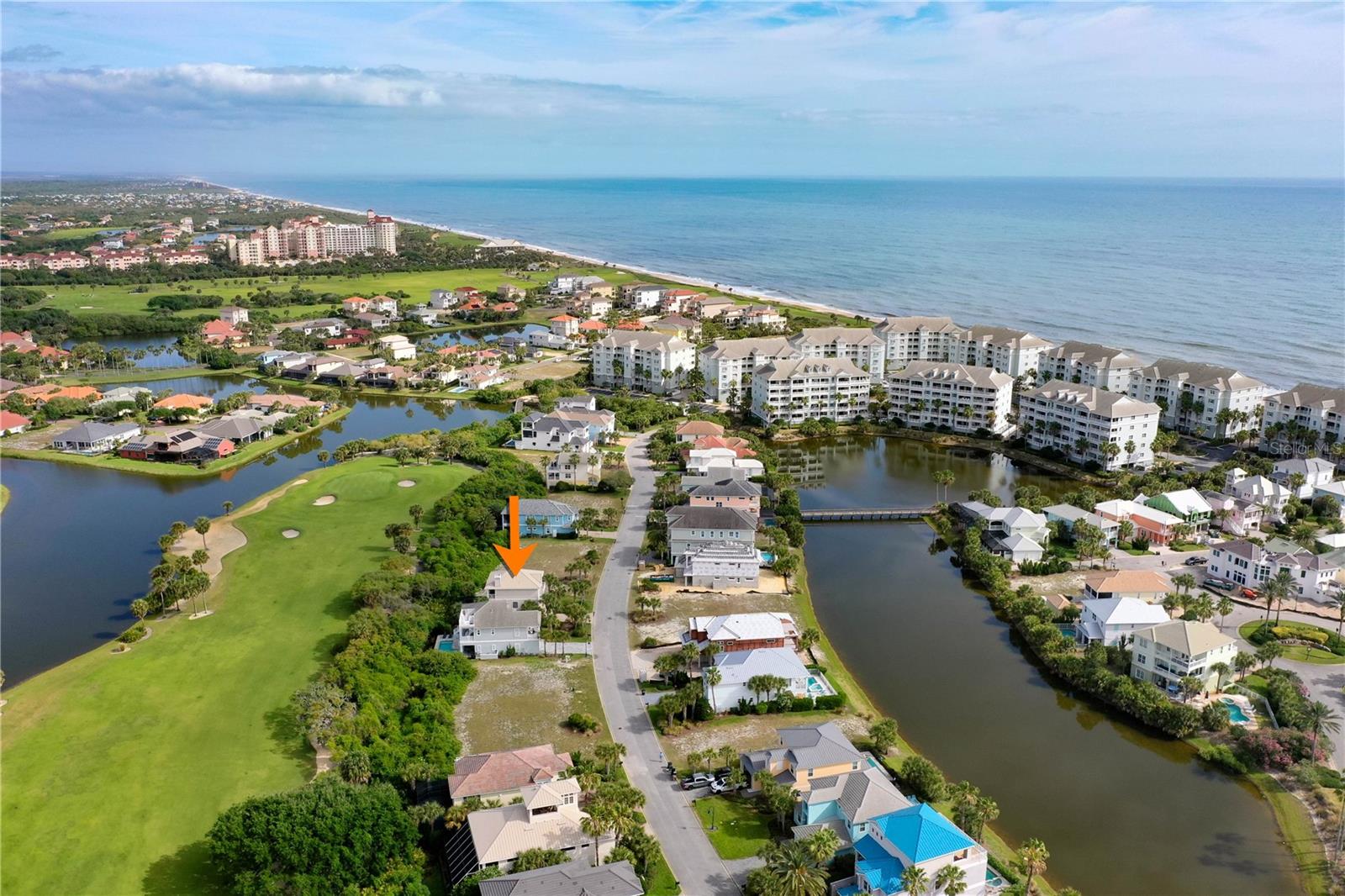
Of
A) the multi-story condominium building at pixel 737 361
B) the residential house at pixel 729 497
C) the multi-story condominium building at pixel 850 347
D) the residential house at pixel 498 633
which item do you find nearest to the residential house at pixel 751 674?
the residential house at pixel 498 633

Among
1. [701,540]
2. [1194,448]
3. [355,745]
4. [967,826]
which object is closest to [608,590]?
[701,540]

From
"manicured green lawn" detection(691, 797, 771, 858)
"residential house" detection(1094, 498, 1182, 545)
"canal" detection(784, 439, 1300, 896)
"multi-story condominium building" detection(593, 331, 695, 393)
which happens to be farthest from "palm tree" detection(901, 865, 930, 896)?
"multi-story condominium building" detection(593, 331, 695, 393)

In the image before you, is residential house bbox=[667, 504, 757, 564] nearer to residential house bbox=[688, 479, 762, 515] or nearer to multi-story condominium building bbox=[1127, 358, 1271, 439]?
residential house bbox=[688, 479, 762, 515]

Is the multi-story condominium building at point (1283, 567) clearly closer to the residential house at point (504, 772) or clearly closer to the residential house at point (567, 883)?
the residential house at point (504, 772)

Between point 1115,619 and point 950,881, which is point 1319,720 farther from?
point 950,881

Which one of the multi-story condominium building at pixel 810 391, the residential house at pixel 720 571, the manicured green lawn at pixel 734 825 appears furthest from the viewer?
the multi-story condominium building at pixel 810 391

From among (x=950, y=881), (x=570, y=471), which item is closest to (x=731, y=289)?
(x=570, y=471)
